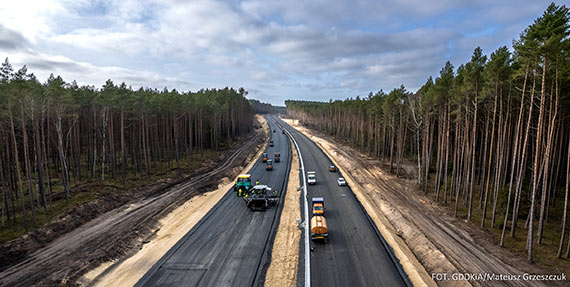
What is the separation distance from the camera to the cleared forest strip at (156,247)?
21016mm

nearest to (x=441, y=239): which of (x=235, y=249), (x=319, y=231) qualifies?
(x=319, y=231)

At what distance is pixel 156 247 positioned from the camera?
26281mm

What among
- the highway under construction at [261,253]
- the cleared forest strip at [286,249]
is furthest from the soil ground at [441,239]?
the cleared forest strip at [286,249]

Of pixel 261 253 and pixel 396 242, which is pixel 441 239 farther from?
pixel 261 253

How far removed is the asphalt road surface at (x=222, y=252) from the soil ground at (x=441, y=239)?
1401cm

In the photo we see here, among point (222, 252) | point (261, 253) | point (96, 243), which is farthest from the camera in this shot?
point (96, 243)

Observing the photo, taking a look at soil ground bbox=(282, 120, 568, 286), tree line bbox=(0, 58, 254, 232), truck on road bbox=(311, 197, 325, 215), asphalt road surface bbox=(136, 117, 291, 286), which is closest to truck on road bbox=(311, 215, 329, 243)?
asphalt road surface bbox=(136, 117, 291, 286)

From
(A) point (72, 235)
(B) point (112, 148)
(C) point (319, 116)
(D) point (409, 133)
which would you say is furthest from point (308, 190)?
(C) point (319, 116)

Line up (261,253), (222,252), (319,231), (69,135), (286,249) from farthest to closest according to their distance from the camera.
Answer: (69,135), (319,231), (286,249), (222,252), (261,253)

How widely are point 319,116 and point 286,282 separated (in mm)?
159471

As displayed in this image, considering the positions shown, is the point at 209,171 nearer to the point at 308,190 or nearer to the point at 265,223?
the point at 308,190

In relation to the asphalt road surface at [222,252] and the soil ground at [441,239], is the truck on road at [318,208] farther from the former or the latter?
the soil ground at [441,239]

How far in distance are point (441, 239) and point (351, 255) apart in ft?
36.0

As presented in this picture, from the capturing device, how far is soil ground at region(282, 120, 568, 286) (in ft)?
73.5
